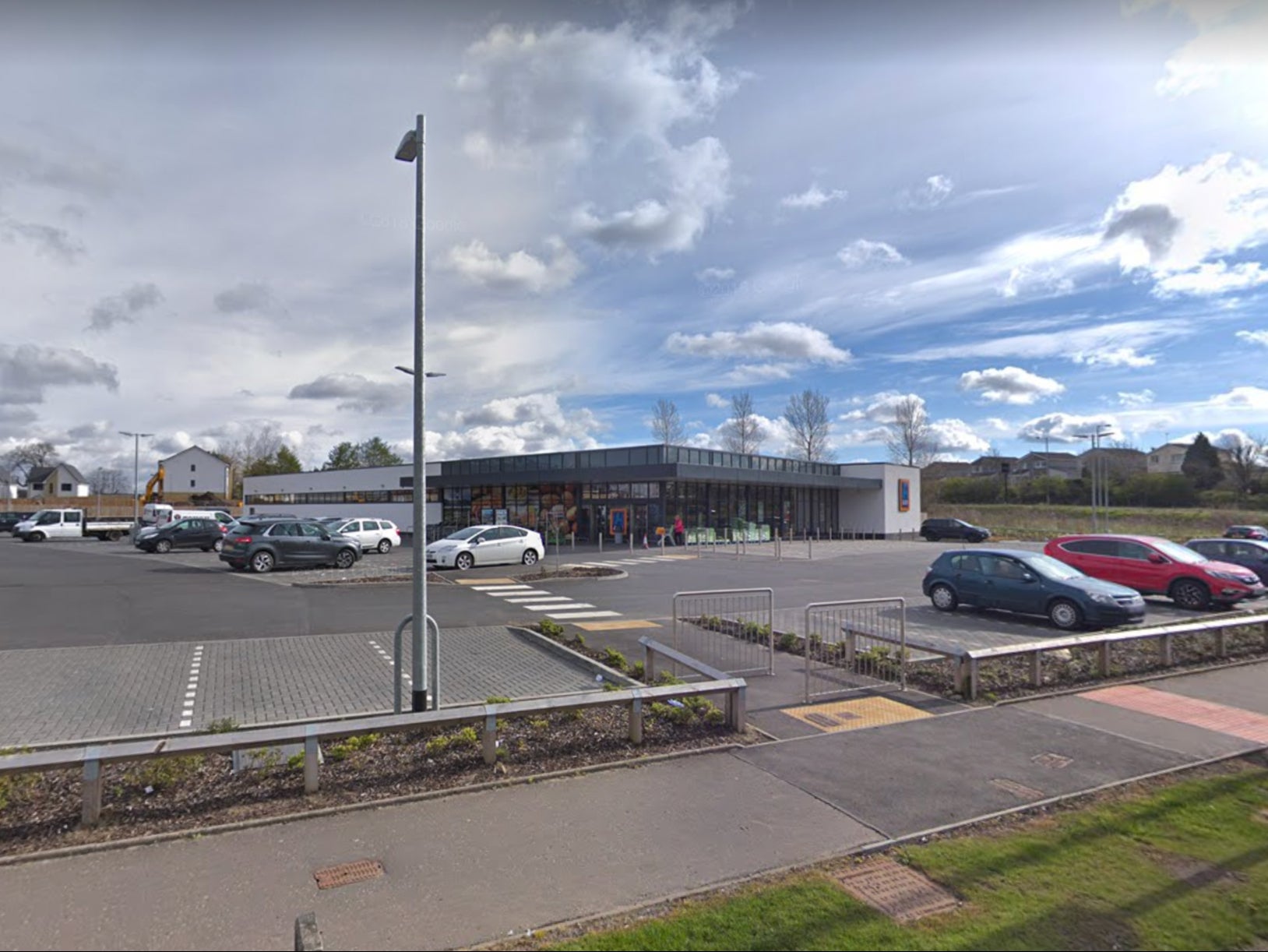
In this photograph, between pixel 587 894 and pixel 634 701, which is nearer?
pixel 587 894

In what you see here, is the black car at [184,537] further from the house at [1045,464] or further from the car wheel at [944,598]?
the house at [1045,464]

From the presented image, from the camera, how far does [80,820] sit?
4660 millimetres

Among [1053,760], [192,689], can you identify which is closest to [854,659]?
[1053,760]

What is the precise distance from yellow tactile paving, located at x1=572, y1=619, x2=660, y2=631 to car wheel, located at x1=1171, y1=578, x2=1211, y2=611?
12.1m

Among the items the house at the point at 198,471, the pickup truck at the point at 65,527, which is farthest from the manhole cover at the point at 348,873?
the house at the point at 198,471

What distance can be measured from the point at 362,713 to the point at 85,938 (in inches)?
167

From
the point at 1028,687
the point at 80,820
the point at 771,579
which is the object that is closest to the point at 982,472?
the point at 771,579

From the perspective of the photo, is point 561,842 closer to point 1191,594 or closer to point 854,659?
point 854,659

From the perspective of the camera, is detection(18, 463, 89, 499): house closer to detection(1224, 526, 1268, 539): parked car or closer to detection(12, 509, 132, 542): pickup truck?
detection(12, 509, 132, 542): pickup truck

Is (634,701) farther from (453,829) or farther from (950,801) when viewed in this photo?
(950,801)

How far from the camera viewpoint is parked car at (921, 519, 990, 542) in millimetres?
49469

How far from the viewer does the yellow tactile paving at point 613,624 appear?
526 inches

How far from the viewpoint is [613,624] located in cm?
1380

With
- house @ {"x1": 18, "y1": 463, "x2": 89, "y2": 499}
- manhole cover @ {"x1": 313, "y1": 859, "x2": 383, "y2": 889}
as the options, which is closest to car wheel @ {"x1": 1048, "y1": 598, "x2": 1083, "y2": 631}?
manhole cover @ {"x1": 313, "y1": 859, "x2": 383, "y2": 889}
